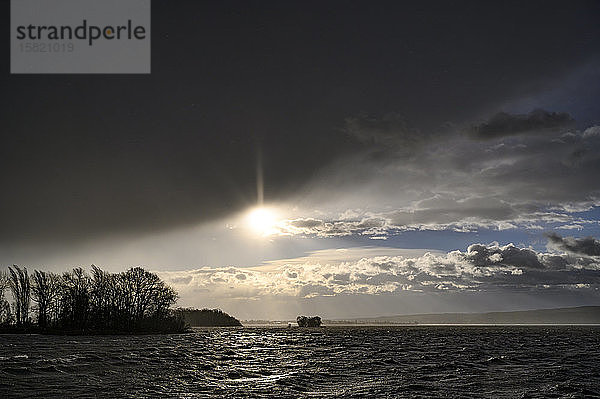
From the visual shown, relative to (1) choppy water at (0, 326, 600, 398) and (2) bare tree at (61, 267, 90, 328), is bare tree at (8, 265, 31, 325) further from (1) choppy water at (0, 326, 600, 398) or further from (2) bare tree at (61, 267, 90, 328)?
(1) choppy water at (0, 326, 600, 398)

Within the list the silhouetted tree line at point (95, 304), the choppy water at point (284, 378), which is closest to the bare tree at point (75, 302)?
the silhouetted tree line at point (95, 304)

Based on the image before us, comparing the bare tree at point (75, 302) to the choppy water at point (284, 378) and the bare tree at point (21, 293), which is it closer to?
the bare tree at point (21, 293)

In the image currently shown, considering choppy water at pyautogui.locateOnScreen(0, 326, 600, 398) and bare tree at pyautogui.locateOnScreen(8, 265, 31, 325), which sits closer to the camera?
choppy water at pyautogui.locateOnScreen(0, 326, 600, 398)

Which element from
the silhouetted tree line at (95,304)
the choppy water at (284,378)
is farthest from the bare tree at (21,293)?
the choppy water at (284,378)

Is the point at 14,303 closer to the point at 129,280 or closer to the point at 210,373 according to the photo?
the point at 129,280

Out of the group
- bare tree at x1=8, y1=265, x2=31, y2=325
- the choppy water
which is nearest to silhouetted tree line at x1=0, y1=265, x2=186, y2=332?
bare tree at x1=8, y1=265, x2=31, y2=325

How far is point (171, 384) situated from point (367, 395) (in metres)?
13.5

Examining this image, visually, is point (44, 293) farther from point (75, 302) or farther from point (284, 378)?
point (284, 378)

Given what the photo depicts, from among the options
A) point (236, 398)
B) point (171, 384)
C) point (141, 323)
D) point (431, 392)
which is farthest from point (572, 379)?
point (141, 323)

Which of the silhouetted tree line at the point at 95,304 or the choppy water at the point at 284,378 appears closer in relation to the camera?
the choppy water at the point at 284,378

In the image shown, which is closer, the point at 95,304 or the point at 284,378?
the point at 284,378

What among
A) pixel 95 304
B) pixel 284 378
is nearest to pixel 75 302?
pixel 95 304

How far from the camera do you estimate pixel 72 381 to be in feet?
117

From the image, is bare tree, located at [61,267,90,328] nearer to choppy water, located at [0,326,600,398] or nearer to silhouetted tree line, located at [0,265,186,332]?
silhouetted tree line, located at [0,265,186,332]
